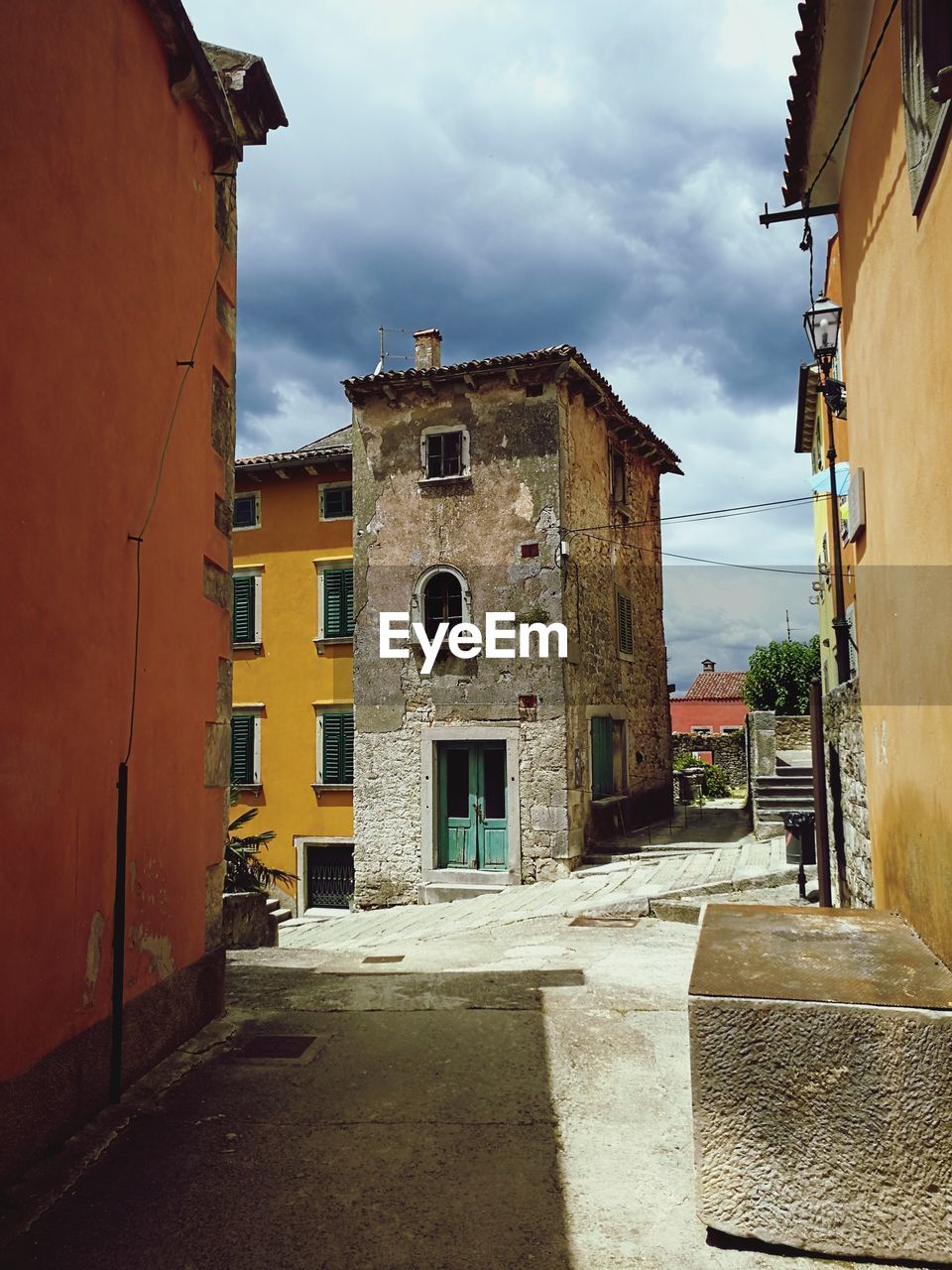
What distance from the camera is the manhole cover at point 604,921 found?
9250 millimetres

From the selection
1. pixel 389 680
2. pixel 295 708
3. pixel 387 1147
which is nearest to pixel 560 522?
pixel 389 680

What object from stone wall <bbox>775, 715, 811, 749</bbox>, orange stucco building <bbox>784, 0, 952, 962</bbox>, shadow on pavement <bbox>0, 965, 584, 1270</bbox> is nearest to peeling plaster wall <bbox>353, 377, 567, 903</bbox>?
orange stucco building <bbox>784, 0, 952, 962</bbox>

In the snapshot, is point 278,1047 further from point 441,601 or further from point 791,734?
point 791,734

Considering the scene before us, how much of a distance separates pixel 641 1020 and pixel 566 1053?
0.68 meters

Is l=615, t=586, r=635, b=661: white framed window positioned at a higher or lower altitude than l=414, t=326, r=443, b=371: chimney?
lower

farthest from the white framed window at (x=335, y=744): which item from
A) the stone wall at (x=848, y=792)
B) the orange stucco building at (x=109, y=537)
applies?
the orange stucco building at (x=109, y=537)

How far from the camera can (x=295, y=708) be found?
18.1 meters

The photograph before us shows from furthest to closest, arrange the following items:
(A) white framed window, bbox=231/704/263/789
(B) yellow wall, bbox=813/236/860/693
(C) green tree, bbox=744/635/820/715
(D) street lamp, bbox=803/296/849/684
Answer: (C) green tree, bbox=744/635/820/715 < (A) white framed window, bbox=231/704/263/789 < (B) yellow wall, bbox=813/236/860/693 < (D) street lamp, bbox=803/296/849/684

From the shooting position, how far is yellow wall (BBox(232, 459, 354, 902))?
1786 centimetres

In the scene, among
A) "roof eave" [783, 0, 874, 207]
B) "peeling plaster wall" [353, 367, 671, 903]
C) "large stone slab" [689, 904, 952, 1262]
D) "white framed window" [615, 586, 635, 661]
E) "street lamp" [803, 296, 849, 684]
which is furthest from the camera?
"white framed window" [615, 586, 635, 661]

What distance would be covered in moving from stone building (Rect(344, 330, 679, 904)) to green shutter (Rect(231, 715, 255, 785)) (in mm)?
3729

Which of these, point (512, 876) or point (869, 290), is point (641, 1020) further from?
point (512, 876)

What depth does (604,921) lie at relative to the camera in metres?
9.52

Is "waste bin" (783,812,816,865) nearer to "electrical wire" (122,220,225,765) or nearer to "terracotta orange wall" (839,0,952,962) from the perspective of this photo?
"terracotta orange wall" (839,0,952,962)
